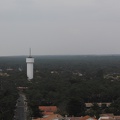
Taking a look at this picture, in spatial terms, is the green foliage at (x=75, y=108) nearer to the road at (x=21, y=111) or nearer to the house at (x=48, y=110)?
the house at (x=48, y=110)

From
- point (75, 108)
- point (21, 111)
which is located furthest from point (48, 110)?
point (75, 108)

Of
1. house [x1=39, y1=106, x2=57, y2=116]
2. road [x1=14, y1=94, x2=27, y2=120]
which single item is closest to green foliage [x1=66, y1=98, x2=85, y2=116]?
house [x1=39, y1=106, x2=57, y2=116]

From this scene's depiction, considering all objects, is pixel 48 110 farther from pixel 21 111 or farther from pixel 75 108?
pixel 75 108

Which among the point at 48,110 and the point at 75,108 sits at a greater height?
the point at 75,108

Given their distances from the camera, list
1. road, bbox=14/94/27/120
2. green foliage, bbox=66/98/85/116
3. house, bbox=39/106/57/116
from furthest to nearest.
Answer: house, bbox=39/106/57/116 → green foliage, bbox=66/98/85/116 → road, bbox=14/94/27/120

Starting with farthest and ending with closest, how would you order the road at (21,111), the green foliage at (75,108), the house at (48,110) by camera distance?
1. the house at (48,110)
2. the green foliage at (75,108)
3. the road at (21,111)

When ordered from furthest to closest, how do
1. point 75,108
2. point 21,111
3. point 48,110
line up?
point 21,111
point 48,110
point 75,108

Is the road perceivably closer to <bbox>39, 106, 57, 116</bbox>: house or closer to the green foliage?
<bbox>39, 106, 57, 116</bbox>: house

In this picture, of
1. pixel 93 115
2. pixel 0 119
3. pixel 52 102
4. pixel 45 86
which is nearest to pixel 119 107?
pixel 93 115

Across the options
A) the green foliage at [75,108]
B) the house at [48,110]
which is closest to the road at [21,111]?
the house at [48,110]

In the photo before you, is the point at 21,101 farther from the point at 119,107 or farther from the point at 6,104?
the point at 119,107

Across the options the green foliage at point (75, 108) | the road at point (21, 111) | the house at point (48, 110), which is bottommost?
the road at point (21, 111)
